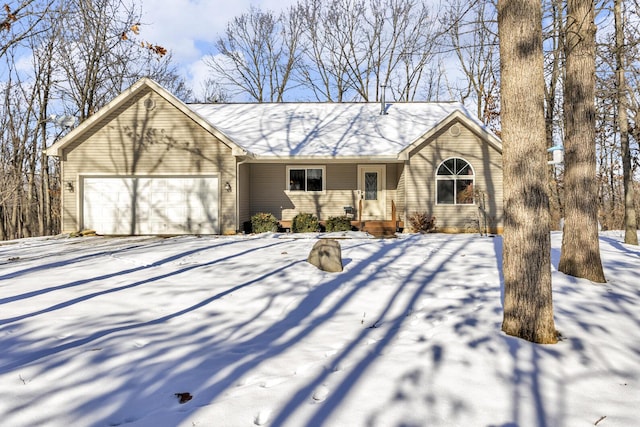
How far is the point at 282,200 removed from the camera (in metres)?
14.7

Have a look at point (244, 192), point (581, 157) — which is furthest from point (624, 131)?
point (244, 192)

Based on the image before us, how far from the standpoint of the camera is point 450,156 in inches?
534

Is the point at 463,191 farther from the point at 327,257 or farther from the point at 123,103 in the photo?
the point at 123,103

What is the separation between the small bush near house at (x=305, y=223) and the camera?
1369 centimetres

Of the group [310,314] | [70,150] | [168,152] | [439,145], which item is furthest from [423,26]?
[310,314]

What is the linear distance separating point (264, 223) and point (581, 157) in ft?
32.4

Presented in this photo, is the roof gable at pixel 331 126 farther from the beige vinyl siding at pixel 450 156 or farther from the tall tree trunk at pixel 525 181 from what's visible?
the tall tree trunk at pixel 525 181

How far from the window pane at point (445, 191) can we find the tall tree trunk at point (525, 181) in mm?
9848

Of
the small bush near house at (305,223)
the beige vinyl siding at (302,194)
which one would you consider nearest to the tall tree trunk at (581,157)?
the small bush near house at (305,223)

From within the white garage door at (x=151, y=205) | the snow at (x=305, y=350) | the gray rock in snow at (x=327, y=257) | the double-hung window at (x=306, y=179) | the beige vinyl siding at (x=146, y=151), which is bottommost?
the snow at (x=305, y=350)

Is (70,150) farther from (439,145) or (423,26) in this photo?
(423,26)

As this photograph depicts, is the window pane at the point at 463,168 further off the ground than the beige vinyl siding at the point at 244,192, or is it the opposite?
the window pane at the point at 463,168

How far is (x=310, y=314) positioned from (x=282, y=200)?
10.0 m

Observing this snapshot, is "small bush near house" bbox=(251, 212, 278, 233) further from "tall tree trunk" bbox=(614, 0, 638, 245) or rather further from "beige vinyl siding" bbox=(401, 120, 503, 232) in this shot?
"tall tree trunk" bbox=(614, 0, 638, 245)
